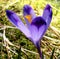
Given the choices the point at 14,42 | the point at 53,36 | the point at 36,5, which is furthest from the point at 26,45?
the point at 36,5

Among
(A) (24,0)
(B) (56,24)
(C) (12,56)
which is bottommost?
(C) (12,56)

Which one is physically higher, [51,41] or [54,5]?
[54,5]

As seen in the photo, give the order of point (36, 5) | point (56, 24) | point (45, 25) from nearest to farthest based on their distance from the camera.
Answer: point (45, 25), point (56, 24), point (36, 5)

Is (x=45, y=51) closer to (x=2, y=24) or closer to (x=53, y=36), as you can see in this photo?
(x=53, y=36)

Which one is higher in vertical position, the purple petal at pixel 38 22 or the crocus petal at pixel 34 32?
the purple petal at pixel 38 22

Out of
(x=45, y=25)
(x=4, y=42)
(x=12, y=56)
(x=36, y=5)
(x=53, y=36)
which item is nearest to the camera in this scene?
(x=45, y=25)

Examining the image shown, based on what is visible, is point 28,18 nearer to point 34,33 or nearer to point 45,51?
point 34,33

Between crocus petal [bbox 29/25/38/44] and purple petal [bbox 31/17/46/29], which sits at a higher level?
purple petal [bbox 31/17/46/29]

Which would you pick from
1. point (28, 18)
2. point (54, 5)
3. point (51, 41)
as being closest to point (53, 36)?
point (51, 41)

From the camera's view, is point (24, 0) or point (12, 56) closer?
point (12, 56)
